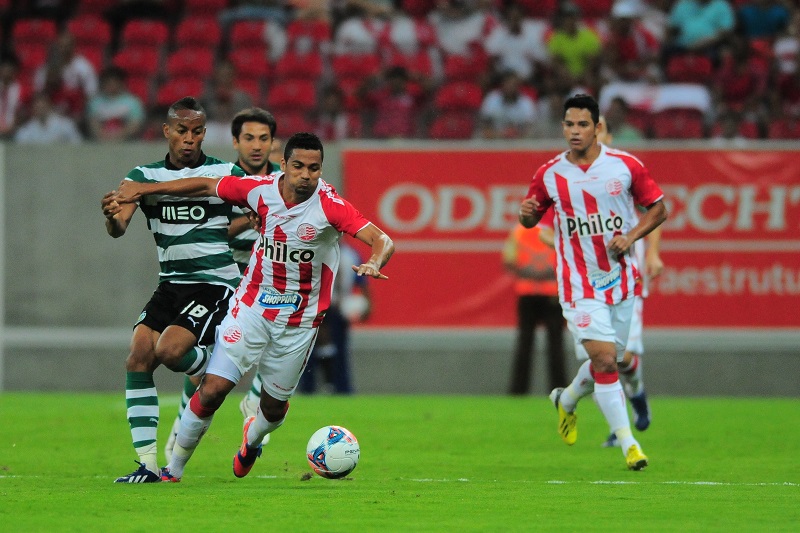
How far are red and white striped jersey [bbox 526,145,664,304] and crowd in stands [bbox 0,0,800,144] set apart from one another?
289 inches

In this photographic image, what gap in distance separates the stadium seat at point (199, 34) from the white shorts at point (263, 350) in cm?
1158

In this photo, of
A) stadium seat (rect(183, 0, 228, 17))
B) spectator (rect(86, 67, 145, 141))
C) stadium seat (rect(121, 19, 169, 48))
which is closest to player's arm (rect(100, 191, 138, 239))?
spectator (rect(86, 67, 145, 141))

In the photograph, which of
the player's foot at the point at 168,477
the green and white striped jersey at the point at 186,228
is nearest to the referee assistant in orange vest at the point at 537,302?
the green and white striped jersey at the point at 186,228

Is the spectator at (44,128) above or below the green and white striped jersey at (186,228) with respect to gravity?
above

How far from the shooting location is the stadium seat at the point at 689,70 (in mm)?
17859

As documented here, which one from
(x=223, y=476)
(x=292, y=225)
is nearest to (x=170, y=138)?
(x=292, y=225)

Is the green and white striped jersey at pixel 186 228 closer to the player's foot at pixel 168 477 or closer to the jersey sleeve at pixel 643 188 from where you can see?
the player's foot at pixel 168 477

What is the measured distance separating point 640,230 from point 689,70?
365 inches

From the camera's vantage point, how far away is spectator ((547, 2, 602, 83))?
1833cm

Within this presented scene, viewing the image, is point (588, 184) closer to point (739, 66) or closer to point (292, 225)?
point (292, 225)

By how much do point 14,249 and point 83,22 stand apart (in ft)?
12.9

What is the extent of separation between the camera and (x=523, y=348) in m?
16.1

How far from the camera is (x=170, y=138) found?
27.8 feet

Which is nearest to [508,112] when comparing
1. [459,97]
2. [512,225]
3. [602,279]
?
[459,97]
